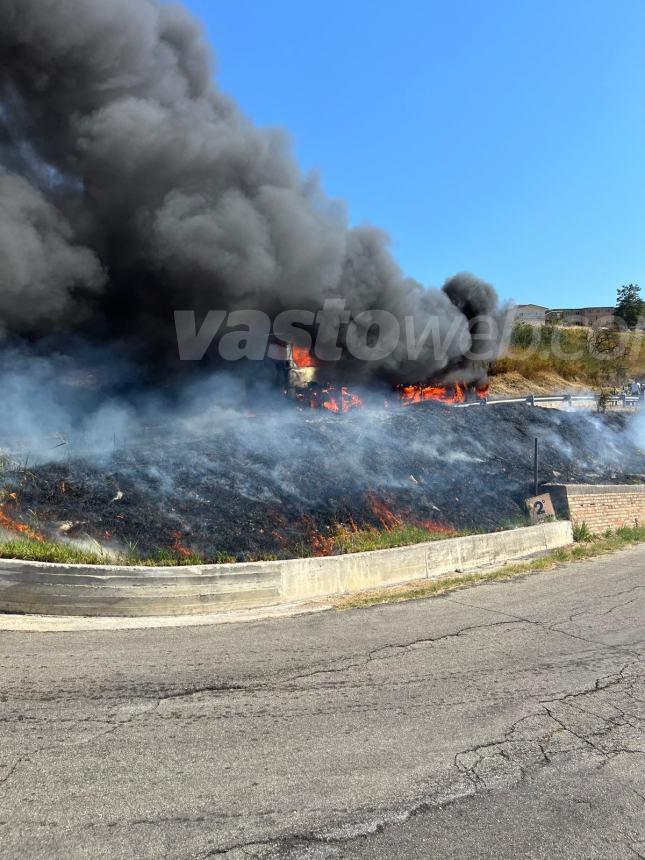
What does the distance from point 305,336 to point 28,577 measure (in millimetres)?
14085

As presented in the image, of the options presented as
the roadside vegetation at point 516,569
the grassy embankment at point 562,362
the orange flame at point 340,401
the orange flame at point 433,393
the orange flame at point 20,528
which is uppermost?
the grassy embankment at point 562,362

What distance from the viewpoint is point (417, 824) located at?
2254 millimetres

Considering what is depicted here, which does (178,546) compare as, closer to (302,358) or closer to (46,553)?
(46,553)

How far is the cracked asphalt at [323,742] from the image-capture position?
86.0 inches

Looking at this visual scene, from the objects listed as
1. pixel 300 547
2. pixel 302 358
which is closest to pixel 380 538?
pixel 300 547

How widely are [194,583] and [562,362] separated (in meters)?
32.7

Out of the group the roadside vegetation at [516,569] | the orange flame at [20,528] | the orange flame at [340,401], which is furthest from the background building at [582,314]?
the orange flame at [20,528]

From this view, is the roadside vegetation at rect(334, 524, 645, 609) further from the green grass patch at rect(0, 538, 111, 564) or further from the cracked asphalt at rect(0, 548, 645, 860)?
the green grass patch at rect(0, 538, 111, 564)

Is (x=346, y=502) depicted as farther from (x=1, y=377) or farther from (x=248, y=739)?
(x=1, y=377)

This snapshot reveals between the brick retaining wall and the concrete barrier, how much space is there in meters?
3.51

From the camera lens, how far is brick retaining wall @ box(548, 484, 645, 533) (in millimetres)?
9406

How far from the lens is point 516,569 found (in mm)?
7258

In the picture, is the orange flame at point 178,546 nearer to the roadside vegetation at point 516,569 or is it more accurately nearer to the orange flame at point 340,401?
the roadside vegetation at point 516,569

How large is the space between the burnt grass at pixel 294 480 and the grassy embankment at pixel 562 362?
17852 mm
